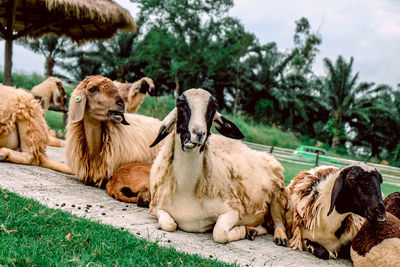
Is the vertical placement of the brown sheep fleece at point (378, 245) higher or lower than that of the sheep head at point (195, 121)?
lower

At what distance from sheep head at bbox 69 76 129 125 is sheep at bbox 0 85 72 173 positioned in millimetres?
1235

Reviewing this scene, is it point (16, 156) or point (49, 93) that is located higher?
point (49, 93)

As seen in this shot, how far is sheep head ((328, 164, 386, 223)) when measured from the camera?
354cm

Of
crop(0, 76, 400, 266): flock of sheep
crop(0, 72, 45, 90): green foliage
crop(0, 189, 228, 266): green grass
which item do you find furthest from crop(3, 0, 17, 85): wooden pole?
crop(0, 72, 45, 90): green foliage

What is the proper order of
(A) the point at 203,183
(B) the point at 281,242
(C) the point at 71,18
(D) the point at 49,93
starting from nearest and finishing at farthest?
(A) the point at 203,183 < (B) the point at 281,242 < (D) the point at 49,93 < (C) the point at 71,18

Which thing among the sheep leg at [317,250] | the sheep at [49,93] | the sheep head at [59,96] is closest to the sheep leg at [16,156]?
the sheep at [49,93]

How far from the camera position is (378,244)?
3.60 m

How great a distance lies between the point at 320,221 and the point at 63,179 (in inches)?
153

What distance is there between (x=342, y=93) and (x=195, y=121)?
30025mm

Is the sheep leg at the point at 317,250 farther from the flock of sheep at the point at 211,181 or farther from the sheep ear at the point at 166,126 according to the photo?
the sheep ear at the point at 166,126

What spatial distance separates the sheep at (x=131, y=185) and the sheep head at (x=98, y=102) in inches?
30.6

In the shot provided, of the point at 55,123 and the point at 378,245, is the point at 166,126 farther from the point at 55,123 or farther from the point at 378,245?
the point at 55,123

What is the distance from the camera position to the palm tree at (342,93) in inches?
1185

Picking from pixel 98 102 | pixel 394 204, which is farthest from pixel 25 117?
pixel 394 204
